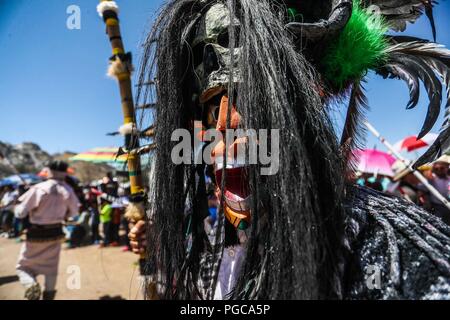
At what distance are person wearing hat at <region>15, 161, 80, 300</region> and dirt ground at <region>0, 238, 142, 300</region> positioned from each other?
86 centimetres

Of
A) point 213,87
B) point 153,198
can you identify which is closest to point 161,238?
point 153,198

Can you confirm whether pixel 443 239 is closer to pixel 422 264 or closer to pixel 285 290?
pixel 422 264

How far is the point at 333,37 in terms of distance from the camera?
1.16m

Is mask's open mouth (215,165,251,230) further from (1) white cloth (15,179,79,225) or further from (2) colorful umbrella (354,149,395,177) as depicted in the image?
(2) colorful umbrella (354,149,395,177)

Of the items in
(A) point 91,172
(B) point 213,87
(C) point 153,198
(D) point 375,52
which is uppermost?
(D) point 375,52

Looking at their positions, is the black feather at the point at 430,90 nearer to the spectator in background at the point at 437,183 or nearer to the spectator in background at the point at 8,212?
the spectator in background at the point at 437,183

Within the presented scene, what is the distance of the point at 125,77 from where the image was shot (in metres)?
2.17

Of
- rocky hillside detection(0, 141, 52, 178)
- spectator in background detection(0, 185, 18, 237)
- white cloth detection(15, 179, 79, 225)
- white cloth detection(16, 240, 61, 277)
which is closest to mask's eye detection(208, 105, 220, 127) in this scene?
white cloth detection(15, 179, 79, 225)

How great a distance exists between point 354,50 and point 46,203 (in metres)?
4.30

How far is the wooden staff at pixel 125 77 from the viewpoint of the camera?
2102 millimetres

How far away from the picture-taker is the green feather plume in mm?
1176

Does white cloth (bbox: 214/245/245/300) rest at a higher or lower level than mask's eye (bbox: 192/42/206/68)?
lower
